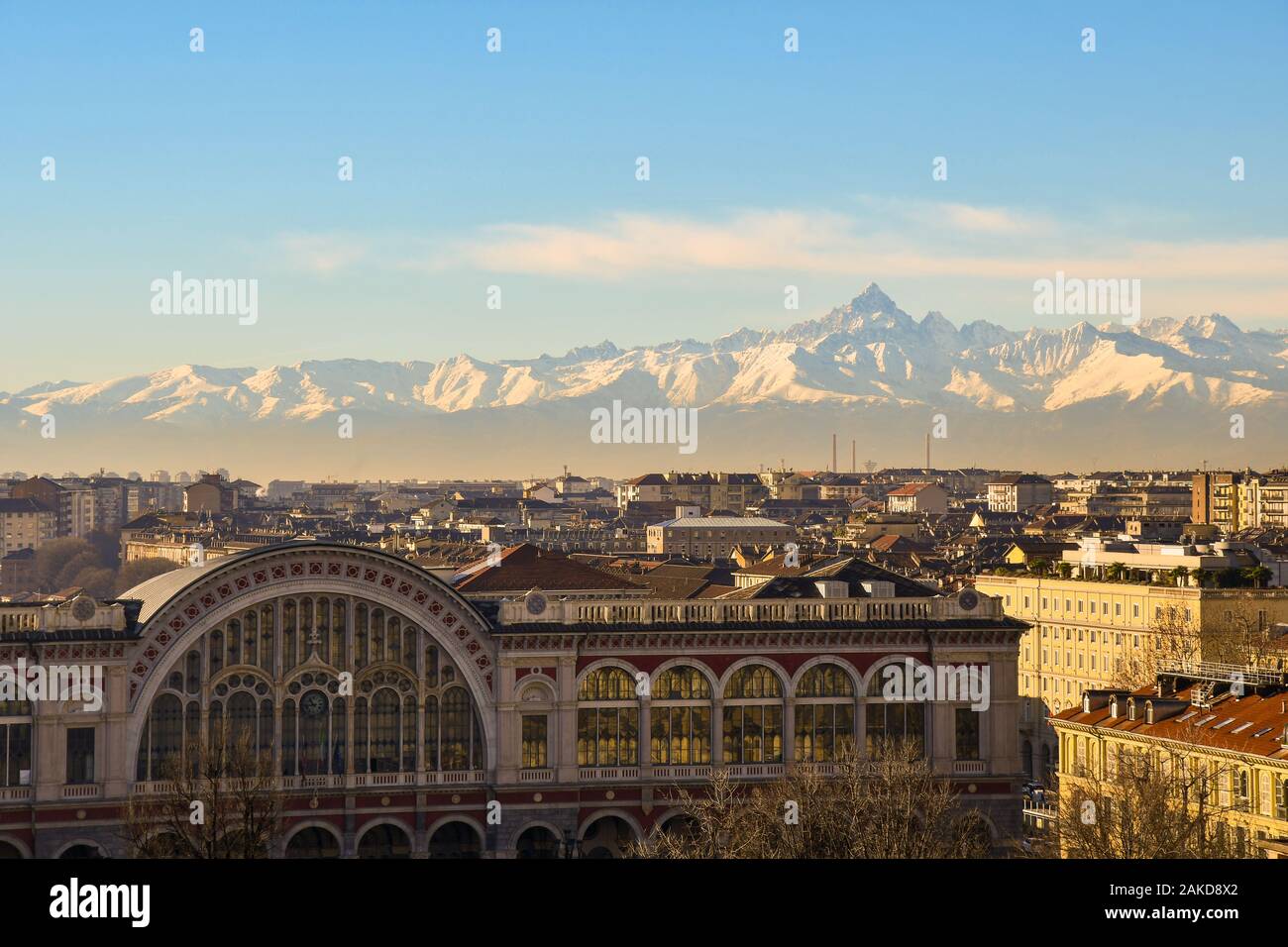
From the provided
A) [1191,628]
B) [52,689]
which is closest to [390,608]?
[52,689]

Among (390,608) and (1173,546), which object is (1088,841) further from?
(1173,546)

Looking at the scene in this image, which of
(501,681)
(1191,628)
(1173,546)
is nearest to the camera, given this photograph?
(501,681)

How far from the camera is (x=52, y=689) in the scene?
6494 centimetres

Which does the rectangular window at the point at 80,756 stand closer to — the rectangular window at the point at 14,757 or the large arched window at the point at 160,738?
the rectangular window at the point at 14,757

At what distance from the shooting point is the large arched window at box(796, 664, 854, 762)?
233 feet

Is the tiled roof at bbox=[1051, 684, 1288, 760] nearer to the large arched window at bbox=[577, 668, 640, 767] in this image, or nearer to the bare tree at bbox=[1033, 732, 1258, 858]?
the bare tree at bbox=[1033, 732, 1258, 858]

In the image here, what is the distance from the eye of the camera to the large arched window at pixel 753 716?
70625mm

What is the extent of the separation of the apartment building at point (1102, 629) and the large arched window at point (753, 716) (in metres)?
29.0

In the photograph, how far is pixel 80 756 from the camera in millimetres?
65125

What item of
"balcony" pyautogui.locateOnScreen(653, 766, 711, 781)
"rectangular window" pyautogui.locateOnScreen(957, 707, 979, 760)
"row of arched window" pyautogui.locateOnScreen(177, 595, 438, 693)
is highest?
"row of arched window" pyautogui.locateOnScreen(177, 595, 438, 693)

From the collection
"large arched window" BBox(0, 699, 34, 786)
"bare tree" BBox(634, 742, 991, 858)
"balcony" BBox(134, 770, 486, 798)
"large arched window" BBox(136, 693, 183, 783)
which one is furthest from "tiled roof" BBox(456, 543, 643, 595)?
"large arched window" BBox(0, 699, 34, 786)

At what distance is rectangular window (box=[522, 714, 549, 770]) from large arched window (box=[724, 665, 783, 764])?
19.3 feet
